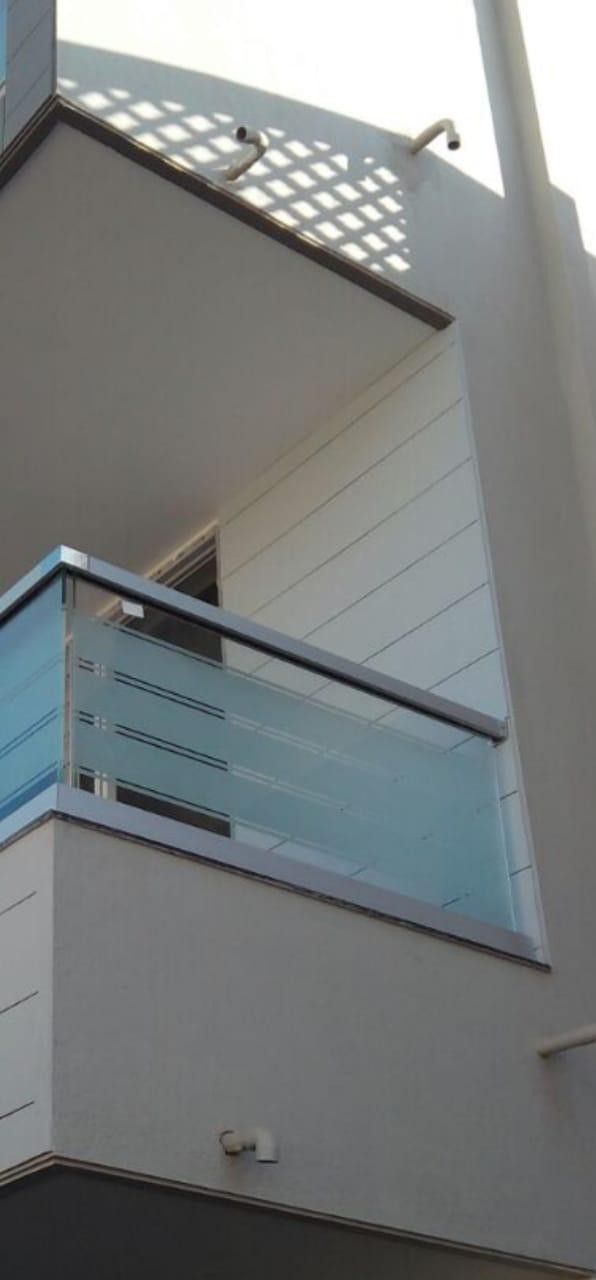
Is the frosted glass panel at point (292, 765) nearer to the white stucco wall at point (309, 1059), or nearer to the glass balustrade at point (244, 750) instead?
the glass balustrade at point (244, 750)

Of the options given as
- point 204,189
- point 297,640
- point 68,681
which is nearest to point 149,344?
point 204,189

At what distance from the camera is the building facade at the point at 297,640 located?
452cm

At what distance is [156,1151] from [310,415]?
3.22 m

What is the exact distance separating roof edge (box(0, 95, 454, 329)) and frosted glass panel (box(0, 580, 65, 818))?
1487mm

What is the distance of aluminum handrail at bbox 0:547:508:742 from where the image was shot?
4.87 m

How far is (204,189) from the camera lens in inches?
229

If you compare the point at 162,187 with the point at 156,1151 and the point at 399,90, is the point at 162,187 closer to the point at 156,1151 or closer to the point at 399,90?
the point at 399,90

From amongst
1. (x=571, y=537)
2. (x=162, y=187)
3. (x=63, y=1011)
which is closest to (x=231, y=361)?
(x=162, y=187)

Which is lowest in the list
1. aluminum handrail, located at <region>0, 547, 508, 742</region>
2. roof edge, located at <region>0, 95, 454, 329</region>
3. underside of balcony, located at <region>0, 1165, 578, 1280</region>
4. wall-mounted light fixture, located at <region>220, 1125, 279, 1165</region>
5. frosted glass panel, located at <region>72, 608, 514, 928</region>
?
underside of balcony, located at <region>0, 1165, 578, 1280</region>

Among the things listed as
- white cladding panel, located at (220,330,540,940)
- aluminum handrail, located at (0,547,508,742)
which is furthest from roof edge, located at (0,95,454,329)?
aluminum handrail, located at (0,547,508,742)

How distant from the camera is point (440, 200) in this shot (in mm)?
6547

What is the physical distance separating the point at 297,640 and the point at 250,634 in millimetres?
153

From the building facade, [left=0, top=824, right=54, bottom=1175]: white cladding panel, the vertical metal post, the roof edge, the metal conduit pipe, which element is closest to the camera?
[left=0, top=824, right=54, bottom=1175]: white cladding panel

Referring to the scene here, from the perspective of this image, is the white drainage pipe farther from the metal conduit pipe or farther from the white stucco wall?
the metal conduit pipe
